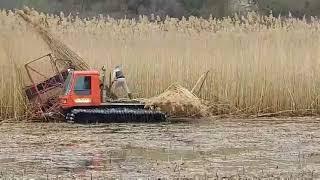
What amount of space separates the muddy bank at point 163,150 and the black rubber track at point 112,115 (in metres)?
0.21

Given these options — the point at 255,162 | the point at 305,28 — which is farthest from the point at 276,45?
the point at 255,162

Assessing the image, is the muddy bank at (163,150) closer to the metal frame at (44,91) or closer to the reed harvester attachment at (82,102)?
the reed harvester attachment at (82,102)

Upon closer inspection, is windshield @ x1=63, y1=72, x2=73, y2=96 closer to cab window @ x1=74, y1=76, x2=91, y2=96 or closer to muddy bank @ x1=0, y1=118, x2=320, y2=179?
cab window @ x1=74, y1=76, x2=91, y2=96

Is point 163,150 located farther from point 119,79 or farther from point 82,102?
point 119,79

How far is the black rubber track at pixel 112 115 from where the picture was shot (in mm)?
12570

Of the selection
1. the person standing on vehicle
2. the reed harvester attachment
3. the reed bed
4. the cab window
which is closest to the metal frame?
the reed harvester attachment

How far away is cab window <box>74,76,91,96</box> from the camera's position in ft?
42.1

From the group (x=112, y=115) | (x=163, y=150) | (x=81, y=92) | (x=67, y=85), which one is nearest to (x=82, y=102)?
(x=81, y=92)

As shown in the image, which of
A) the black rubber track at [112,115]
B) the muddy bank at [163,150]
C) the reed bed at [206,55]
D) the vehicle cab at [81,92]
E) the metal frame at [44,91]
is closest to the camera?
the muddy bank at [163,150]

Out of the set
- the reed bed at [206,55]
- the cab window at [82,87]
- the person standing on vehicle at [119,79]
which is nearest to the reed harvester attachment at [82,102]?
the cab window at [82,87]

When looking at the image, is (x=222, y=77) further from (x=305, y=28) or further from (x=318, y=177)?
(x=318, y=177)

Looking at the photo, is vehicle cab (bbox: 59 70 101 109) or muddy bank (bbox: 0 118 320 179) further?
vehicle cab (bbox: 59 70 101 109)

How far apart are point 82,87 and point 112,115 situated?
73cm

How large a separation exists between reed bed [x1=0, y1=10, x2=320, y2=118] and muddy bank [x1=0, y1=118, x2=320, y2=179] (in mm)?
945
